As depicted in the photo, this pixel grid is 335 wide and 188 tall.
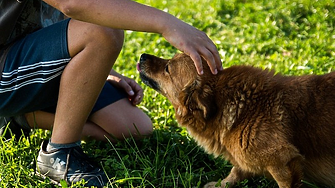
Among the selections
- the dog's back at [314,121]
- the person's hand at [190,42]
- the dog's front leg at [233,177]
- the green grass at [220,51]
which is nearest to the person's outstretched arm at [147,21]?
the person's hand at [190,42]

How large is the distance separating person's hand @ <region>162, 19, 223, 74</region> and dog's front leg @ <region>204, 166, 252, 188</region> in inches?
39.6

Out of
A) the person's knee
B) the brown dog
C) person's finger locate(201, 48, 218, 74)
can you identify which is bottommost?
the brown dog

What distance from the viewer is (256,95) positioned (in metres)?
3.28

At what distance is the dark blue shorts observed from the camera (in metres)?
3.52

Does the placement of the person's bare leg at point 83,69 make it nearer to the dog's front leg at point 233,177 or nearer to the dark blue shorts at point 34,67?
the dark blue shorts at point 34,67

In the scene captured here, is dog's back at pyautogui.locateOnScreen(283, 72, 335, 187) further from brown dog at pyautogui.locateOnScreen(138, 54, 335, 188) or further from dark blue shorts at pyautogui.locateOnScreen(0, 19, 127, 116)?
dark blue shorts at pyautogui.locateOnScreen(0, 19, 127, 116)

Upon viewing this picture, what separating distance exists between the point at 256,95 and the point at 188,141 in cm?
101

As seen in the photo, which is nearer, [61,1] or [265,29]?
[61,1]

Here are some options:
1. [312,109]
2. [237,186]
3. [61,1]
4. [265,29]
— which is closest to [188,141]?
[237,186]

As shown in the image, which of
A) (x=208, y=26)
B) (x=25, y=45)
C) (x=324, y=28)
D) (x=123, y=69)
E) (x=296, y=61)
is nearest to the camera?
(x=25, y=45)

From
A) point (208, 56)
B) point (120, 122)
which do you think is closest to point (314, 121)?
point (208, 56)

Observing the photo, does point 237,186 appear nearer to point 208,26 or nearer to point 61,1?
point 61,1

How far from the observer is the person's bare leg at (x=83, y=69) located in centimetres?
350

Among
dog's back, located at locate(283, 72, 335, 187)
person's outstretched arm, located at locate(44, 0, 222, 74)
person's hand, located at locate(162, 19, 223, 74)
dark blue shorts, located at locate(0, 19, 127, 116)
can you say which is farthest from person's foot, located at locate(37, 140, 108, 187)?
dog's back, located at locate(283, 72, 335, 187)
